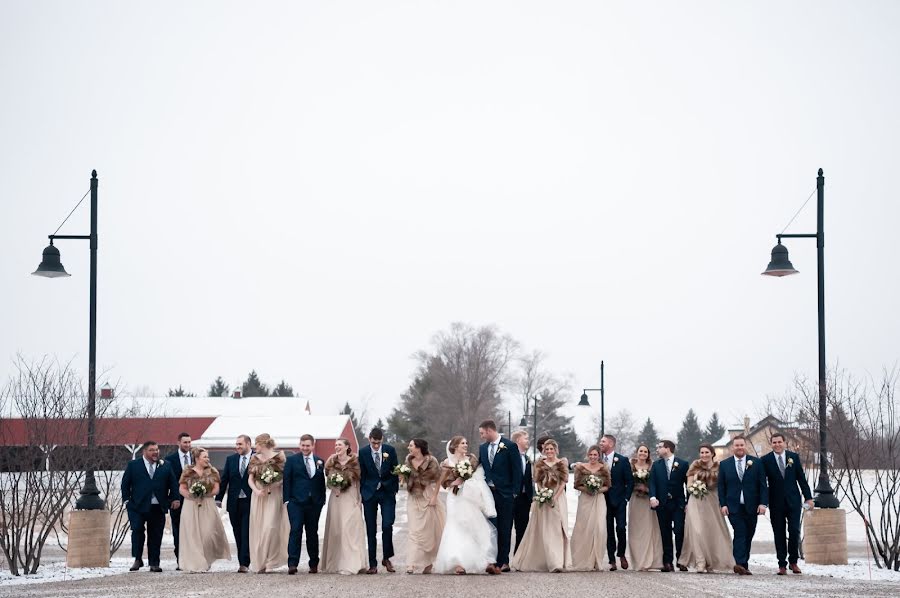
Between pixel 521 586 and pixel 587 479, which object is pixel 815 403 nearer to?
pixel 587 479

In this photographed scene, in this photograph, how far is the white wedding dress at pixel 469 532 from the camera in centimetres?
1656

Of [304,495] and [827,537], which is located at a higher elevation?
[304,495]

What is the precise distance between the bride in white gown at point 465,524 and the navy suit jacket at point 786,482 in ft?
14.2

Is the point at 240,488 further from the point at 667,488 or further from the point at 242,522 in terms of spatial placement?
the point at 667,488

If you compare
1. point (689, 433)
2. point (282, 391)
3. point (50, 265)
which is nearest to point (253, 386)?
point (282, 391)

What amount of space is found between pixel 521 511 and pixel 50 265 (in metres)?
8.94

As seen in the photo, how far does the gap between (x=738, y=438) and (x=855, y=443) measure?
3.34 meters

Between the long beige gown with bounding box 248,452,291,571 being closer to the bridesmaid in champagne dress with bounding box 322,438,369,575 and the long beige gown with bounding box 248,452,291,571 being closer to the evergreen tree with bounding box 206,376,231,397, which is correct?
the bridesmaid in champagne dress with bounding box 322,438,369,575

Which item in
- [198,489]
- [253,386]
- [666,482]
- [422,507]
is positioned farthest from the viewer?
[253,386]

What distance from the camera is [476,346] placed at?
106 m

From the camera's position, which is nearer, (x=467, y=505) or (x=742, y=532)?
(x=467, y=505)

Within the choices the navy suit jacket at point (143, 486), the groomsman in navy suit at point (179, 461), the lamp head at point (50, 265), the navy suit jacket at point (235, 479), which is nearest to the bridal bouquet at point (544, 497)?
the navy suit jacket at point (235, 479)

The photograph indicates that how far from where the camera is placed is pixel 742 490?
17.9 meters

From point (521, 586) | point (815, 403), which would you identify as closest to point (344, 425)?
point (815, 403)
